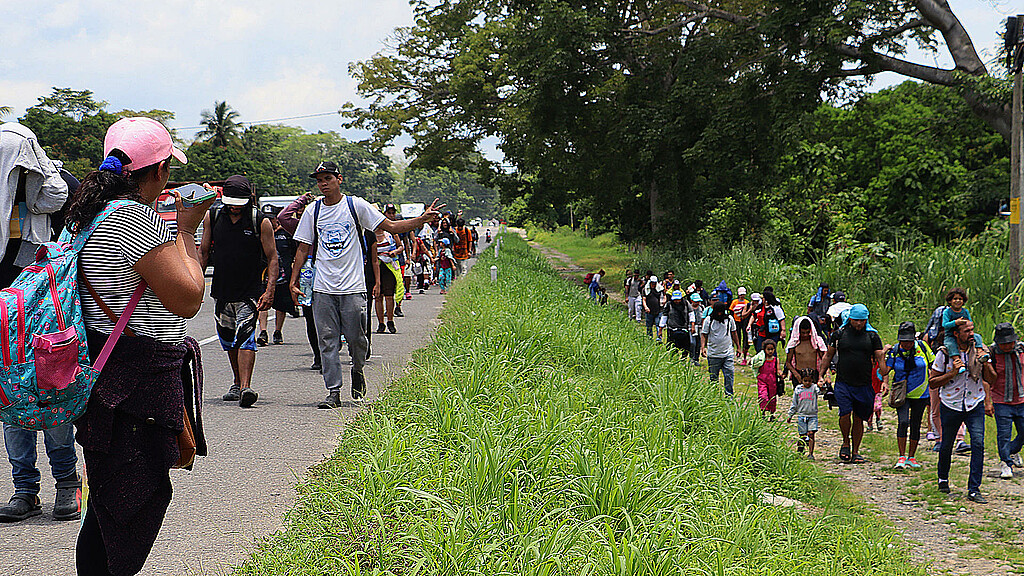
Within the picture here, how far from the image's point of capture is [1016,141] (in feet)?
49.4

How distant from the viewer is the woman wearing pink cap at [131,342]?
2.64m

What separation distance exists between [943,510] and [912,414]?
4.90 ft

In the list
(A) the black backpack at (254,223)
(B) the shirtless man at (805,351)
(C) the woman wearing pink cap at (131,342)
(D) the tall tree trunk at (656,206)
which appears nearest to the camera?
(C) the woman wearing pink cap at (131,342)

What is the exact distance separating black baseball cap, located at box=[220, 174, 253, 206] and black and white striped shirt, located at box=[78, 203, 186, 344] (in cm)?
450

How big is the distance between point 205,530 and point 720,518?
2.62m

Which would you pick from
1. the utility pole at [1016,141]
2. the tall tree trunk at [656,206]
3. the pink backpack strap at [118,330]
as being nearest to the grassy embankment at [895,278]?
the utility pole at [1016,141]

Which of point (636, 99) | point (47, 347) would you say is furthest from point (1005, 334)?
point (636, 99)

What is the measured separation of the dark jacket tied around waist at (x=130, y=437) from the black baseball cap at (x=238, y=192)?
14.9 feet

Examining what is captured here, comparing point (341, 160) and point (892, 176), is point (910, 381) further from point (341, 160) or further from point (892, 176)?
point (341, 160)

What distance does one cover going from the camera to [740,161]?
23.4 metres

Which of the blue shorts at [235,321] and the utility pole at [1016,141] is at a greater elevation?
the utility pole at [1016,141]

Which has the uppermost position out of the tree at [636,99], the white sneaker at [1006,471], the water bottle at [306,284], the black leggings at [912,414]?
the tree at [636,99]

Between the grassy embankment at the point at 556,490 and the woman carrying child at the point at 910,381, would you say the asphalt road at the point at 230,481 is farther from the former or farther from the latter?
the woman carrying child at the point at 910,381

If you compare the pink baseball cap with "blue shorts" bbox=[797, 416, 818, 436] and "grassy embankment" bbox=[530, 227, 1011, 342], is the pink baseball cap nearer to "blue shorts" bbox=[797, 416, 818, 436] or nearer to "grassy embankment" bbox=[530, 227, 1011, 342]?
"blue shorts" bbox=[797, 416, 818, 436]
